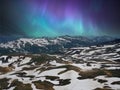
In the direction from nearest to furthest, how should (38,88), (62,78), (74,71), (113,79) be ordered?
(38,88) → (113,79) → (62,78) → (74,71)

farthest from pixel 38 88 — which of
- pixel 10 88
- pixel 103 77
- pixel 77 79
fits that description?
pixel 103 77

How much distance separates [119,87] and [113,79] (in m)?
21.3

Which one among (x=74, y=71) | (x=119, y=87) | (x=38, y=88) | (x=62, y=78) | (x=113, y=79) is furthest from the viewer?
(x=74, y=71)

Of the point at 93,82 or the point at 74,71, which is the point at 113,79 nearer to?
the point at 93,82

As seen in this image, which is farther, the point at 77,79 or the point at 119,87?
the point at 77,79

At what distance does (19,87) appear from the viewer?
135m

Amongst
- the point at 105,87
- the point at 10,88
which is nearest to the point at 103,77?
the point at 105,87

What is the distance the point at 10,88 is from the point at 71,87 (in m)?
35.6

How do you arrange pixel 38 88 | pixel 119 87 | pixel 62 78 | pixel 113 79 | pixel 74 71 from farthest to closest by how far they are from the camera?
pixel 74 71, pixel 62 78, pixel 113 79, pixel 38 88, pixel 119 87

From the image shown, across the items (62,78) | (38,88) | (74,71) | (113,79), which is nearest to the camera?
(38,88)

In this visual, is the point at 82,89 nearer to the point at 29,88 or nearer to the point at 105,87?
the point at 105,87

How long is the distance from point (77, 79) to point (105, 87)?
26.4 metres

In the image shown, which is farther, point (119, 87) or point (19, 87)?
point (19, 87)

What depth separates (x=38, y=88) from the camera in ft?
435
